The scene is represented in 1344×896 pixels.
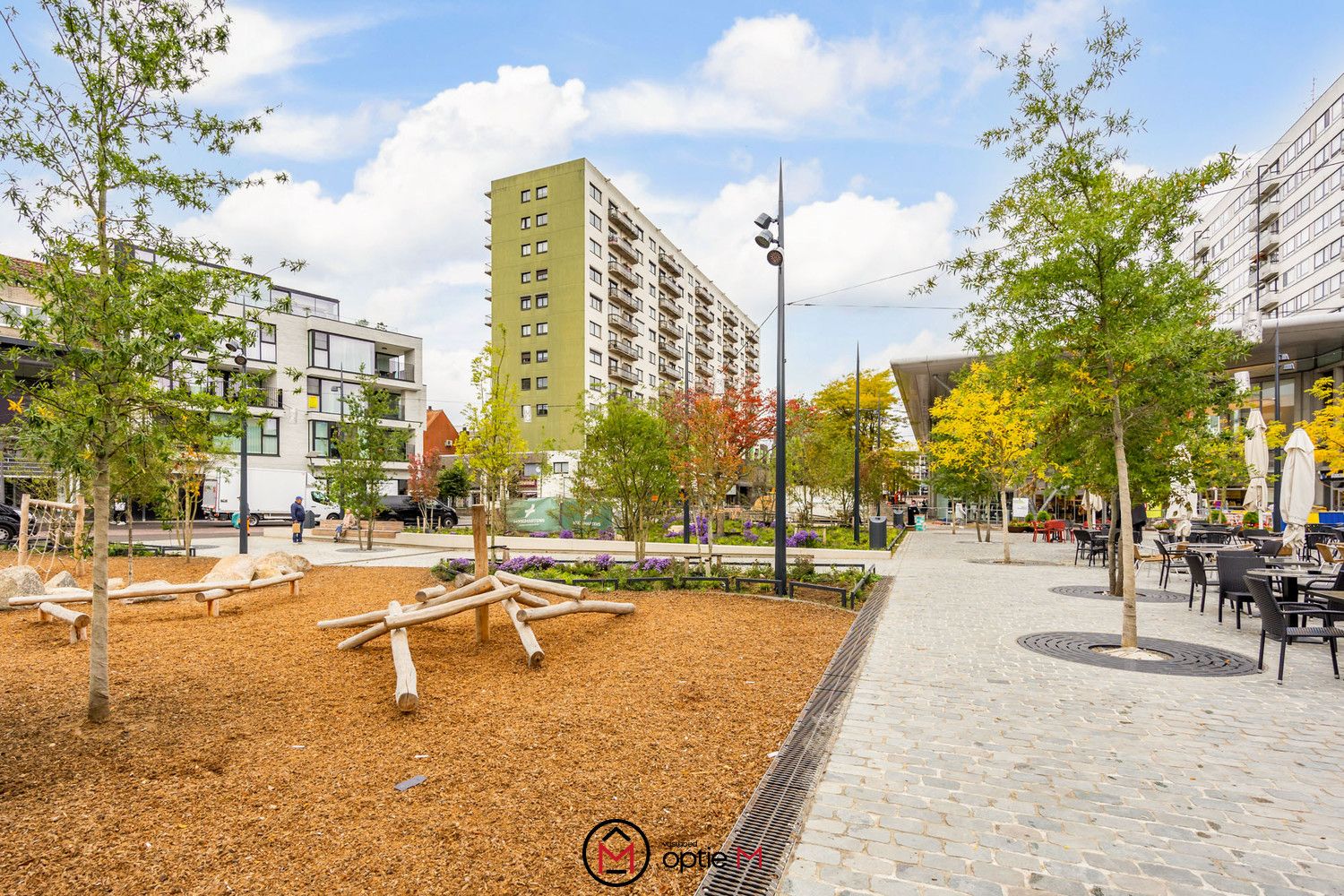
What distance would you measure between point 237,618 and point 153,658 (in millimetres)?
2588

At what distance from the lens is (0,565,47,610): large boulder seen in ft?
32.8

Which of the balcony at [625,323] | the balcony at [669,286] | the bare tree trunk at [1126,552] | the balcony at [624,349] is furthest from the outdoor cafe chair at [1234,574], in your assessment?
the balcony at [669,286]

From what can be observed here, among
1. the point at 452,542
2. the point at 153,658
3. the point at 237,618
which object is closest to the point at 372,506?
the point at 452,542

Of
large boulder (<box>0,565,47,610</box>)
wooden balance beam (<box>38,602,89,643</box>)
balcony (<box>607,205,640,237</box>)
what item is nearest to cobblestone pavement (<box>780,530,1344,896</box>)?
wooden balance beam (<box>38,602,89,643</box>)

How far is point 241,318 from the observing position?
18.4ft

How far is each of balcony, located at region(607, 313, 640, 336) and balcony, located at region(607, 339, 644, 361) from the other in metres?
0.94

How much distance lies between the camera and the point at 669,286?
240 feet

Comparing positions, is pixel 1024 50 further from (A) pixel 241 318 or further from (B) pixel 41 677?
(B) pixel 41 677

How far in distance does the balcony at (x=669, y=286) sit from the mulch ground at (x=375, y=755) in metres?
66.2

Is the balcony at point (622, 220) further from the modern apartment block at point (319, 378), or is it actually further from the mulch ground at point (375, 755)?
the mulch ground at point (375, 755)

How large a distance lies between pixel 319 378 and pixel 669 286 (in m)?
37.3

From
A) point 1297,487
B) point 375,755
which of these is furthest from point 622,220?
point 375,755

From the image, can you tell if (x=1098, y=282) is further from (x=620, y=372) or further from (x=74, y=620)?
(x=620, y=372)

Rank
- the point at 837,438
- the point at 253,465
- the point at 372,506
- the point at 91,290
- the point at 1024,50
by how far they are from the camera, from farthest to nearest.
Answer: the point at 253,465 → the point at 837,438 → the point at 372,506 → the point at 1024,50 → the point at 91,290
